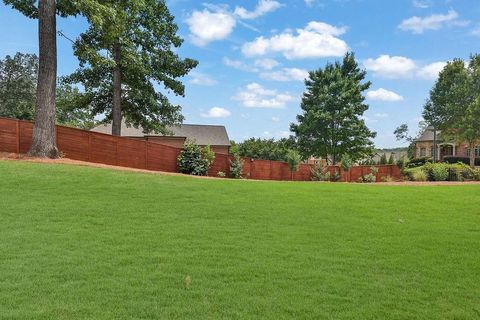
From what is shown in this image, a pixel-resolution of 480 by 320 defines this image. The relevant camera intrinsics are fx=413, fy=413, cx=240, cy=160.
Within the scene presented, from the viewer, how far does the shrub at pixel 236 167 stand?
2216 cm

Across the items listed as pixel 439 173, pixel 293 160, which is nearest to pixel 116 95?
pixel 293 160

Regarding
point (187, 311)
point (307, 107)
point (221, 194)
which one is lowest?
point (187, 311)

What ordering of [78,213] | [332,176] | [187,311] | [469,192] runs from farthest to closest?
1. [332,176]
2. [469,192]
3. [78,213]
4. [187,311]

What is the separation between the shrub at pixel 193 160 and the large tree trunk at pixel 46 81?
5884 mm

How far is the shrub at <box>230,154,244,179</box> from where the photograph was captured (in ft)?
72.7

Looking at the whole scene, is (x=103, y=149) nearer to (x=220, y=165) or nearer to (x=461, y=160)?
(x=220, y=165)

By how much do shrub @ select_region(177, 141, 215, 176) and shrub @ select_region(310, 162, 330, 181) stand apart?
8.32 metres

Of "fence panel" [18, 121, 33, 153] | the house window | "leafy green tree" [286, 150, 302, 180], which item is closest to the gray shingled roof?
the house window

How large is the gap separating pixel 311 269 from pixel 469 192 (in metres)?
11.7

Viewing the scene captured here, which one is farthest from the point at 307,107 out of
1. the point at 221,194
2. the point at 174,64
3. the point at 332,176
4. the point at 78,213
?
the point at 78,213

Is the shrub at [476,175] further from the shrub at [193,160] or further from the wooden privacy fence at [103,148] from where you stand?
the shrub at [193,160]

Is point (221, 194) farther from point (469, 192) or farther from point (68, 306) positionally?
point (469, 192)

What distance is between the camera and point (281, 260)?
230 inches

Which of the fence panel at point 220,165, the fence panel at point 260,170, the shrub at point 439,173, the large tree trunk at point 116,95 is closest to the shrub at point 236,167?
the fence panel at point 220,165
